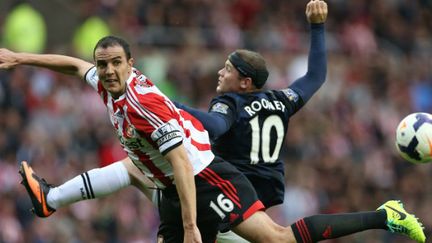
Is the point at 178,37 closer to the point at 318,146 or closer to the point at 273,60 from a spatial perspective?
the point at 273,60

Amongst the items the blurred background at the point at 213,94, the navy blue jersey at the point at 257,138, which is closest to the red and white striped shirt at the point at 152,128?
the navy blue jersey at the point at 257,138

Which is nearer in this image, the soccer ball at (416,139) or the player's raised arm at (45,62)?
the player's raised arm at (45,62)

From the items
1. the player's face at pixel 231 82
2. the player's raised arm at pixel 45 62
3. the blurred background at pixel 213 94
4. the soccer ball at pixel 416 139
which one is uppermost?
the player's raised arm at pixel 45 62

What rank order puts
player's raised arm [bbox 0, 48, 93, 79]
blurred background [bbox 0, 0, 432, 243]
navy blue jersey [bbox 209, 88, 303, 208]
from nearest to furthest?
player's raised arm [bbox 0, 48, 93, 79], navy blue jersey [bbox 209, 88, 303, 208], blurred background [bbox 0, 0, 432, 243]

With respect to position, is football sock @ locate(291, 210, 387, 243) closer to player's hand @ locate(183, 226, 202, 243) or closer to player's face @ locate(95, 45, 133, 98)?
player's hand @ locate(183, 226, 202, 243)

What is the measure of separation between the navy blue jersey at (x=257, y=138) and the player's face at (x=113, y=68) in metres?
0.94

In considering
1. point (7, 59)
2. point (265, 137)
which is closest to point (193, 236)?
point (265, 137)

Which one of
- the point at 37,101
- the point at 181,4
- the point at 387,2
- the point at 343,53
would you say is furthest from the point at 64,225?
the point at 387,2

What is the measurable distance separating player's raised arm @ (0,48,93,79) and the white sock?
2.64 ft

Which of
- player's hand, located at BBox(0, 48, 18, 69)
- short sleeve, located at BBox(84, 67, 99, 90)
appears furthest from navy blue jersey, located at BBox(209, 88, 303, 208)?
player's hand, located at BBox(0, 48, 18, 69)

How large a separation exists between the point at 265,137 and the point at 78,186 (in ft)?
4.87

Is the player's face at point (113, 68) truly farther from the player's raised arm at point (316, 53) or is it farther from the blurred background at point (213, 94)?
the blurred background at point (213, 94)

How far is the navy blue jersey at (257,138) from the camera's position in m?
9.37

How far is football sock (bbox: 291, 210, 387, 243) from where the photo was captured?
904cm
